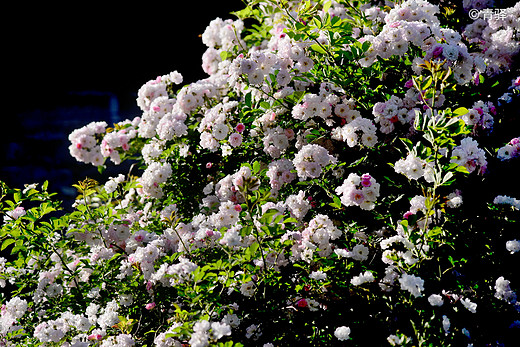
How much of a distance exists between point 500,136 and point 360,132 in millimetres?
900

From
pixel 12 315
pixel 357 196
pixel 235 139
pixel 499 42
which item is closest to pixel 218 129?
pixel 235 139

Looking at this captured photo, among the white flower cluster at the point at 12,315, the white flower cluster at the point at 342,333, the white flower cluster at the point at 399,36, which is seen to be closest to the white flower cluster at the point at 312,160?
the white flower cluster at the point at 399,36

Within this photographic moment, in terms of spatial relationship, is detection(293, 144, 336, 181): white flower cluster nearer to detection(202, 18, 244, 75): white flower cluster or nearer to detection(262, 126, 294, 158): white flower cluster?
detection(262, 126, 294, 158): white flower cluster

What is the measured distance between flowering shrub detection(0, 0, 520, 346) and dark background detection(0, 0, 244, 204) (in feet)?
6.86

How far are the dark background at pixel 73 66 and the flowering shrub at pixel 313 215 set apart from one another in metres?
2.09

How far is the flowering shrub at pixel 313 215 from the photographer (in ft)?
5.54

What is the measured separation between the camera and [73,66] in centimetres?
471

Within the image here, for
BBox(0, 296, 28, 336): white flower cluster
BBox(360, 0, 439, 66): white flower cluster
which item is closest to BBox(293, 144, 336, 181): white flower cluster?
BBox(360, 0, 439, 66): white flower cluster

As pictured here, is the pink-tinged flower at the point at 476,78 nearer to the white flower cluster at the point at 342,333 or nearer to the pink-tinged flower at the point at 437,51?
the pink-tinged flower at the point at 437,51

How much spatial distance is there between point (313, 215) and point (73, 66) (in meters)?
3.70

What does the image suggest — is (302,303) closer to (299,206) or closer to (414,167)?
(299,206)

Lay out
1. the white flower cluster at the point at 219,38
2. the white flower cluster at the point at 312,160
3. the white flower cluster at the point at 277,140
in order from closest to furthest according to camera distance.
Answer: the white flower cluster at the point at 312,160 → the white flower cluster at the point at 277,140 → the white flower cluster at the point at 219,38

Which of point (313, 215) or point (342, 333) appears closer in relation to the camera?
point (342, 333)

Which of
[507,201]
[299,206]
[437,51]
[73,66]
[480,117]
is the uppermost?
[73,66]
